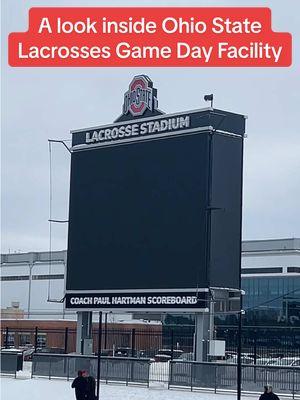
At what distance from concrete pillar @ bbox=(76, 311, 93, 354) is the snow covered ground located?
3581mm

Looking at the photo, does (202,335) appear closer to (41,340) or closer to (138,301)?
(138,301)

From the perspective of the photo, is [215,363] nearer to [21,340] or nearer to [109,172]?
[109,172]

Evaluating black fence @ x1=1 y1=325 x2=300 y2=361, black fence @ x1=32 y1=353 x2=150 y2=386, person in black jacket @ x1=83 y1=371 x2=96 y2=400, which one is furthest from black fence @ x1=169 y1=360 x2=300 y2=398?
black fence @ x1=1 y1=325 x2=300 y2=361

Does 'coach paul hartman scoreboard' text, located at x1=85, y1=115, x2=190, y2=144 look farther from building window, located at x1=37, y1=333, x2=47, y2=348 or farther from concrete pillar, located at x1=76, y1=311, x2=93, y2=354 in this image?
building window, located at x1=37, y1=333, x2=47, y2=348

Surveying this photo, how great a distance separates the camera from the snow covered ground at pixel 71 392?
29422 millimetres

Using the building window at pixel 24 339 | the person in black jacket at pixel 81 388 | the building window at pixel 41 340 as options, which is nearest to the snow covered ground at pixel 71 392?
the person in black jacket at pixel 81 388

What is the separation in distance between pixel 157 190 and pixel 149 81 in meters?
5.08

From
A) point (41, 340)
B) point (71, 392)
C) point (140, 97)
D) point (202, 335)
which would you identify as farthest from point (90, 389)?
point (41, 340)

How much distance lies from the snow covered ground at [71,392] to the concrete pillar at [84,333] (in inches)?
141

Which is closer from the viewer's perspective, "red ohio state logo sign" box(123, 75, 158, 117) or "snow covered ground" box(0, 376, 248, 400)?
→ "snow covered ground" box(0, 376, 248, 400)

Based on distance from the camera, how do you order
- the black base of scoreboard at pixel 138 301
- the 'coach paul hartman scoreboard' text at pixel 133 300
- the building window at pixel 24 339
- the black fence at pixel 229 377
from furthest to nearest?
the building window at pixel 24 339 < the 'coach paul hartman scoreboard' text at pixel 133 300 < the black base of scoreboard at pixel 138 301 < the black fence at pixel 229 377

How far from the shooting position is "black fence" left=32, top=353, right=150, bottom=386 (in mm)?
35688

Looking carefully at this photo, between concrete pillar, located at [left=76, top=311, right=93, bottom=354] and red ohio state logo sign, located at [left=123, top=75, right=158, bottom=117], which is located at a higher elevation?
red ohio state logo sign, located at [left=123, top=75, right=158, bottom=117]

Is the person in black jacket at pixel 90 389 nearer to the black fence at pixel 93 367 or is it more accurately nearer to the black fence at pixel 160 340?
the black fence at pixel 93 367
